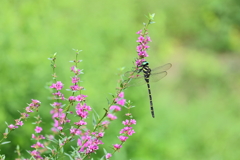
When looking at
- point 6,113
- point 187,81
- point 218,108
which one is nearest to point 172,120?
point 218,108

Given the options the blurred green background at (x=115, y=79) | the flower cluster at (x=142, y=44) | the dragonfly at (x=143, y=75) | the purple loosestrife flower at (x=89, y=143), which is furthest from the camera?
the blurred green background at (x=115, y=79)

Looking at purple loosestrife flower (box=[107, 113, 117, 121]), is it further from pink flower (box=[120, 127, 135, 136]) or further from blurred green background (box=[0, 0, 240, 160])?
blurred green background (box=[0, 0, 240, 160])

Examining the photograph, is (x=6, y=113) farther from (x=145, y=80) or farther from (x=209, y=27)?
(x=209, y=27)

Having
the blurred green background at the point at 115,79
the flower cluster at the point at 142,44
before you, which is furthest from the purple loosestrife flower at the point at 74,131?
the blurred green background at the point at 115,79

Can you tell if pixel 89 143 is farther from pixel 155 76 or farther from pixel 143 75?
pixel 155 76

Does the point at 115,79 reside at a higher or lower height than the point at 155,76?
higher

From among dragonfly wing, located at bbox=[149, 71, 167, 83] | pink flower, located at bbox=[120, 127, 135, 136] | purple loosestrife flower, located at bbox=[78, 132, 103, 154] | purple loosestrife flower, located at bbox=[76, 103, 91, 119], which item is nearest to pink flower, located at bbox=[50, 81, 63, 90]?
purple loosestrife flower, located at bbox=[76, 103, 91, 119]

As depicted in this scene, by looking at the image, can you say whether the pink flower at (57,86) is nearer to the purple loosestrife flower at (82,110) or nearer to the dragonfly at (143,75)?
the purple loosestrife flower at (82,110)

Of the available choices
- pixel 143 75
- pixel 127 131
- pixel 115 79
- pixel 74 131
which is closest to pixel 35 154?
pixel 74 131
